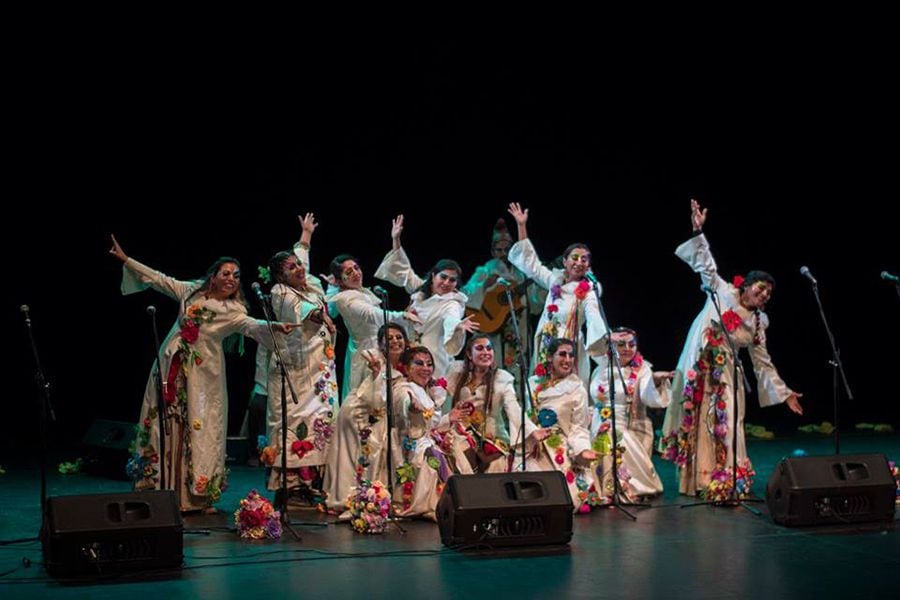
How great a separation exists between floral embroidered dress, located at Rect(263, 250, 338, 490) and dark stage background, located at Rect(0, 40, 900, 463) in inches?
88.6

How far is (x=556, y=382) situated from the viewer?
6754 mm

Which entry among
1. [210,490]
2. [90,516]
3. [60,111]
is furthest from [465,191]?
[90,516]

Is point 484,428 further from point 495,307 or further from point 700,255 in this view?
point 495,307

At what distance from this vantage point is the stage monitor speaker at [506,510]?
5242 millimetres

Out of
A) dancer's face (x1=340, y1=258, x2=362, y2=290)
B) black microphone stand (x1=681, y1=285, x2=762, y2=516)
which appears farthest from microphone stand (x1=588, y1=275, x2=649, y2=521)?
dancer's face (x1=340, y1=258, x2=362, y2=290)

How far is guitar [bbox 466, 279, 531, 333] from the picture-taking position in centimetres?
852

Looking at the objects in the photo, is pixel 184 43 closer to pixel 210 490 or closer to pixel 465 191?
pixel 465 191

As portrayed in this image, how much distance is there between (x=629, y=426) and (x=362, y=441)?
5.48 ft

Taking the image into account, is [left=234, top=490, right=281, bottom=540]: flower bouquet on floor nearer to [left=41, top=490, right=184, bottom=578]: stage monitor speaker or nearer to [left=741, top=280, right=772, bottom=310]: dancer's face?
[left=41, top=490, right=184, bottom=578]: stage monitor speaker

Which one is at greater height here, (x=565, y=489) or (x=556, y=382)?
(x=556, y=382)

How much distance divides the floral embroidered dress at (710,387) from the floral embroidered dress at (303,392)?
2.00 metres

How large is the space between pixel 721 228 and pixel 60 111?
17.3ft

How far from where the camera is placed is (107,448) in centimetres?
768

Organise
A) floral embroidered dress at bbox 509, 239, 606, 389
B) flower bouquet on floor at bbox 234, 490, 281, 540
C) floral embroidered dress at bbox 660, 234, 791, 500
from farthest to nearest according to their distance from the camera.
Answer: floral embroidered dress at bbox 509, 239, 606, 389
floral embroidered dress at bbox 660, 234, 791, 500
flower bouquet on floor at bbox 234, 490, 281, 540
